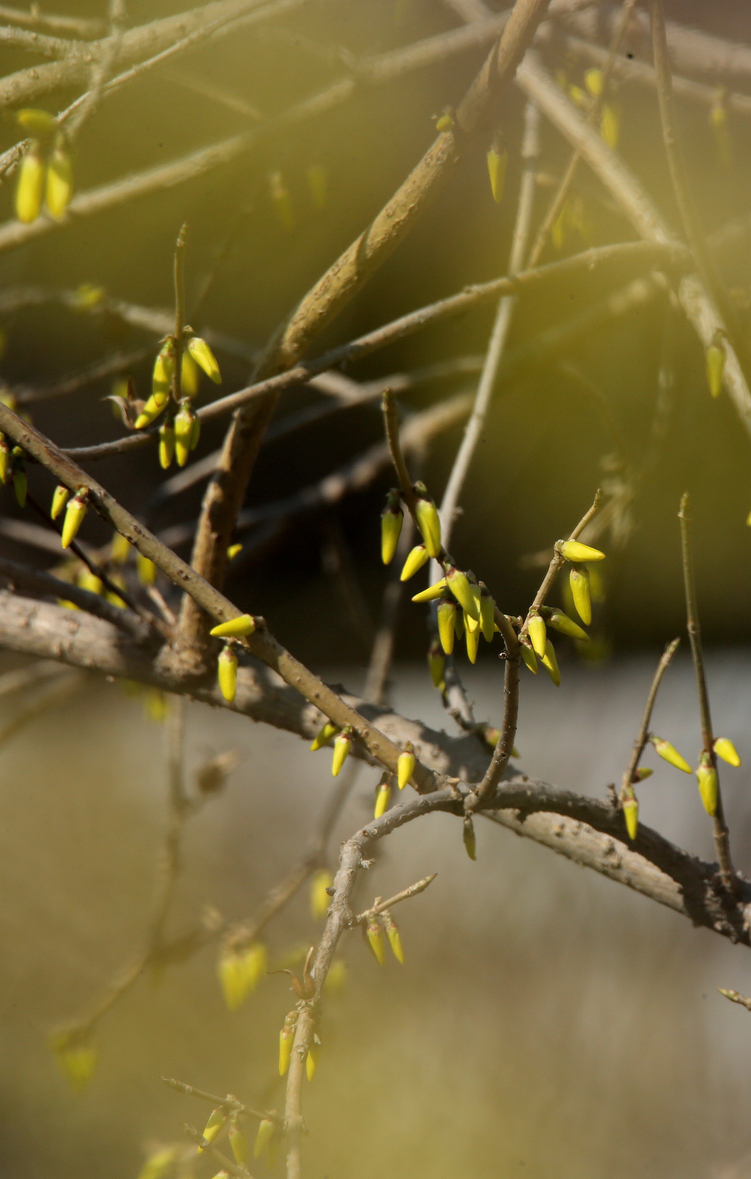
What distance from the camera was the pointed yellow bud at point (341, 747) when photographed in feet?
2.29

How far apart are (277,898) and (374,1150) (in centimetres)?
65

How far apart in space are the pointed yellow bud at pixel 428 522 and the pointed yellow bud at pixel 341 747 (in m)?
0.20

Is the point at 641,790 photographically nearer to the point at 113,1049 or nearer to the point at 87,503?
the point at 113,1049

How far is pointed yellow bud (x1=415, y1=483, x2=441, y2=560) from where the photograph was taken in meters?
0.60

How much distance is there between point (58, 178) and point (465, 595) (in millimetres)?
413

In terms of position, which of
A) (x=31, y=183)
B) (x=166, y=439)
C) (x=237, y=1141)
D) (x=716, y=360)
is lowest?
(x=237, y=1141)

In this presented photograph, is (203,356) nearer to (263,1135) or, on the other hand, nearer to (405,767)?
(405,767)

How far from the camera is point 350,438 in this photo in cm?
216

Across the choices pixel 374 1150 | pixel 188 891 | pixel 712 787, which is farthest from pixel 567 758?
pixel 712 787

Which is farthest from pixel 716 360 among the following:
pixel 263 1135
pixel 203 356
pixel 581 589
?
pixel 263 1135

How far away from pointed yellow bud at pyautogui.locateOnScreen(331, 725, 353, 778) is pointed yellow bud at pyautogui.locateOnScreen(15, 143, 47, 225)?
472 millimetres

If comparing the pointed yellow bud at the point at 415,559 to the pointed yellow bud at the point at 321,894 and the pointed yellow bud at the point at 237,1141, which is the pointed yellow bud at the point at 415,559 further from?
the pointed yellow bud at the point at 321,894

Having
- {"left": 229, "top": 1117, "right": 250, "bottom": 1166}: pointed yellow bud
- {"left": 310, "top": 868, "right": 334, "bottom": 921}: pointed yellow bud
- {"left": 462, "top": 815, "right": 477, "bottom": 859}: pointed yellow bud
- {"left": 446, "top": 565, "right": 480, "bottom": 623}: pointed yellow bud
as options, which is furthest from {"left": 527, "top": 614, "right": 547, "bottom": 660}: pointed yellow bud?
Answer: {"left": 310, "top": 868, "right": 334, "bottom": 921}: pointed yellow bud

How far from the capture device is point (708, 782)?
0.70m
